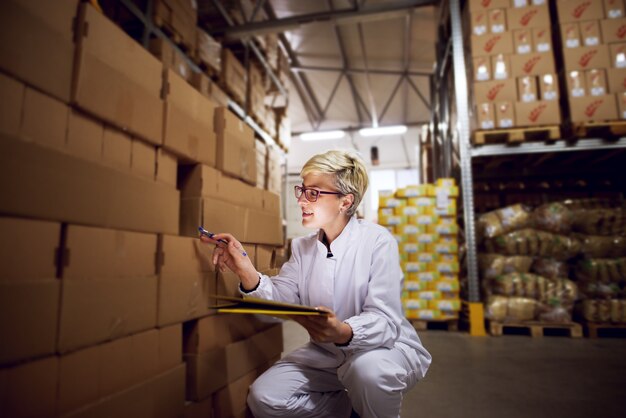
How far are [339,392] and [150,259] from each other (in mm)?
976

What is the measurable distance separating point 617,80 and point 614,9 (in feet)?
2.79

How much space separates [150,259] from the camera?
4.31 feet

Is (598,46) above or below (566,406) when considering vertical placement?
above

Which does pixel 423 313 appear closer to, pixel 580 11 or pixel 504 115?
pixel 504 115

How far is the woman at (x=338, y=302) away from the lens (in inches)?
48.3

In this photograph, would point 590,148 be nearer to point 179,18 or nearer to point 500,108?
point 500,108

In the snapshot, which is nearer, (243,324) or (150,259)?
(150,259)

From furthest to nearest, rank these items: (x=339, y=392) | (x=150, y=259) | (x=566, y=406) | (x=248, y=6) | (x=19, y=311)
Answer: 1. (x=248, y=6)
2. (x=566, y=406)
3. (x=339, y=392)
4. (x=150, y=259)
5. (x=19, y=311)

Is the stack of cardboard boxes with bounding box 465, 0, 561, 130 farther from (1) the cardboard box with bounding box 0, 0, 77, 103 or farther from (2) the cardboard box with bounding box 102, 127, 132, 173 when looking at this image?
(1) the cardboard box with bounding box 0, 0, 77, 103

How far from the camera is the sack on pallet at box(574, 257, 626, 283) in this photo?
12.7 feet

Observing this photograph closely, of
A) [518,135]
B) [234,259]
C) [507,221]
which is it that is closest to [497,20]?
[518,135]

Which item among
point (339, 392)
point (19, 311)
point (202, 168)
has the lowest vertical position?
point (339, 392)

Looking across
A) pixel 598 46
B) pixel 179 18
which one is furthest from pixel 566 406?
pixel 179 18

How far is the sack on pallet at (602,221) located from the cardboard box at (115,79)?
4560mm
